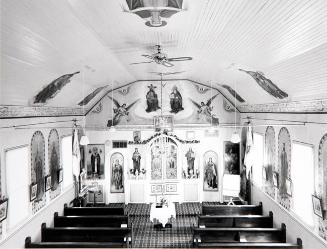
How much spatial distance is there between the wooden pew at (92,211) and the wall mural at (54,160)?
39.1 inches

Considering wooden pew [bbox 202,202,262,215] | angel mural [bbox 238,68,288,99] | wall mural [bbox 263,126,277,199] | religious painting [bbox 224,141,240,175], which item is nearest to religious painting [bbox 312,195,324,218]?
angel mural [bbox 238,68,288,99]

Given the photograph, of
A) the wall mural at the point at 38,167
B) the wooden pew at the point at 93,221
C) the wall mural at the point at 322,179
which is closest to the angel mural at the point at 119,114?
the wall mural at the point at 38,167

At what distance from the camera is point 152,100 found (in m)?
16.3

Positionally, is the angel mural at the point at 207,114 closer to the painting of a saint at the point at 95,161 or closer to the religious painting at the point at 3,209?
the painting of a saint at the point at 95,161

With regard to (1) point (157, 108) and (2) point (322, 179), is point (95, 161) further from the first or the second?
(2) point (322, 179)

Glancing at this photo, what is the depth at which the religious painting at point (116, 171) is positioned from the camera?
16.5 m

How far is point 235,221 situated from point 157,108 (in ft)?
23.9

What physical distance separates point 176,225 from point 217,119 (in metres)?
5.93

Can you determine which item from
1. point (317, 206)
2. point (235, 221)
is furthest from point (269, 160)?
point (317, 206)

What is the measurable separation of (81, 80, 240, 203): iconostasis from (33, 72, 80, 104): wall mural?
6700 millimetres

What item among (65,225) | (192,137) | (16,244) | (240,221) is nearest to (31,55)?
(16,244)

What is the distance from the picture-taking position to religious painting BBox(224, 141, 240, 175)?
16344 millimetres

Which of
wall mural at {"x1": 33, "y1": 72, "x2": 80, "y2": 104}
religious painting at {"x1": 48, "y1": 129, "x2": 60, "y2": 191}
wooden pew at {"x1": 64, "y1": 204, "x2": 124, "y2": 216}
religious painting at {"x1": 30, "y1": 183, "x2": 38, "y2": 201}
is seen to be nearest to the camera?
wall mural at {"x1": 33, "y1": 72, "x2": 80, "y2": 104}

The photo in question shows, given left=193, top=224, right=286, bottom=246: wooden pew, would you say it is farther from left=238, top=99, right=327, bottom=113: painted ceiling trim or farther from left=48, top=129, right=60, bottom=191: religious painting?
left=48, top=129, right=60, bottom=191: religious painting
